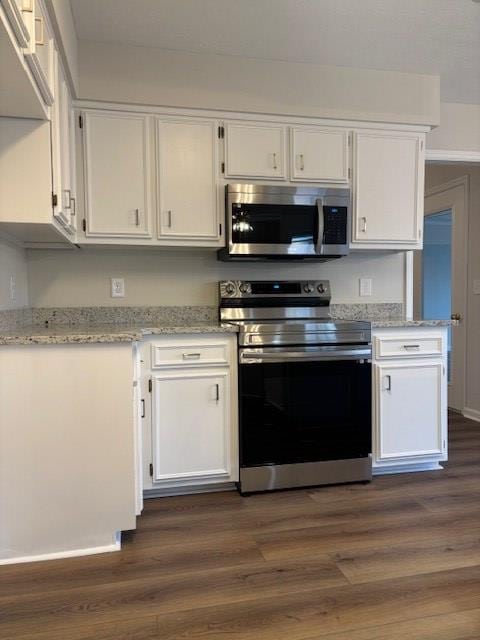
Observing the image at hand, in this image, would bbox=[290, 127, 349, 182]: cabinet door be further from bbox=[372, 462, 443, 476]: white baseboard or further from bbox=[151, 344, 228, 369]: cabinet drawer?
bbox=[372, 462, 443, 476]: white baseboard

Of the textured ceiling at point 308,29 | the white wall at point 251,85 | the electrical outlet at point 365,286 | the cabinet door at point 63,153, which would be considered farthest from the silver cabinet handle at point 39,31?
the electrical outlet at point 365,286

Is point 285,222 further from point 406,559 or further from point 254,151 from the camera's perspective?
point 406,559

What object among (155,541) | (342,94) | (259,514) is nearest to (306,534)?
(259,514)

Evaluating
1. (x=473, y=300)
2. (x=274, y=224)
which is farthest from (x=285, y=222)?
(x=473, y=300)

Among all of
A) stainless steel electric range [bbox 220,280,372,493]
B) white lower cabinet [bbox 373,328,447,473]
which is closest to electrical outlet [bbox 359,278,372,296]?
white lower cabinet [bbox 373,328,447,473]

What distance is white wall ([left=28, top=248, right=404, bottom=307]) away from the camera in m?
2.84

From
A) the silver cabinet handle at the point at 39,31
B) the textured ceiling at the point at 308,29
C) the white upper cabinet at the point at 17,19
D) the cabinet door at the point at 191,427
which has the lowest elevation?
the cabinet door at the point at 191,427

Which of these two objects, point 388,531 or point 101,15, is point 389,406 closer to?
point 388,531

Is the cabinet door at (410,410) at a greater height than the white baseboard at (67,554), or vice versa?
the cabinet door at (410,410)

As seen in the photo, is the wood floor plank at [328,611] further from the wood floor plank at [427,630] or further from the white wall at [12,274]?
the white wall at [12,274]

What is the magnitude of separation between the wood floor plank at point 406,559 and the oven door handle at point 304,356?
3.15ft

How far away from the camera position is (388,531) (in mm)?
2096

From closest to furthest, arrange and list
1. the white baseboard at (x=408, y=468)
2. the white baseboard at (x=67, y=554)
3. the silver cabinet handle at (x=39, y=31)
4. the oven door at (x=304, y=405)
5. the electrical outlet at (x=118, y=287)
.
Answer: the silver cabinet handle at (x=39, y=31), the white baseboard at (x=67, y=554), the oven door at (x=304, y=405), the white baseboard at (x=408, y=468), the electrical outlet at (x=118, y=287)

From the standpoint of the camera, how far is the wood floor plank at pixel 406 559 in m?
1.78
